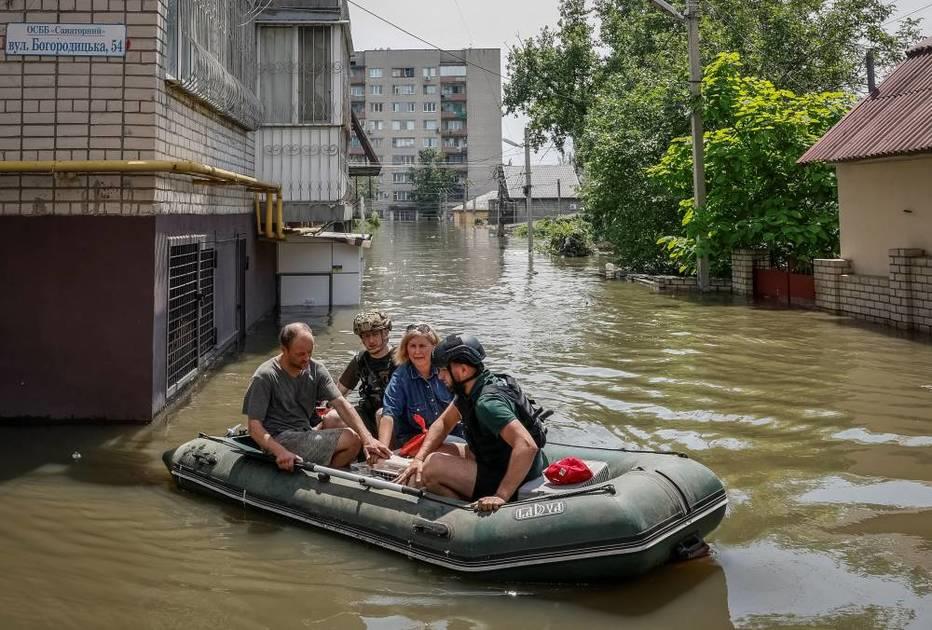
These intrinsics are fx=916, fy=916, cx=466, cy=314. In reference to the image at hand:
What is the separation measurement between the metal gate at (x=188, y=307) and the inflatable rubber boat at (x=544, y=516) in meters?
4.19

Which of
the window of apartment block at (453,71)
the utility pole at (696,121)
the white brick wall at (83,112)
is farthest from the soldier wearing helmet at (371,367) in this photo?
the window of apartment block at (453,71)

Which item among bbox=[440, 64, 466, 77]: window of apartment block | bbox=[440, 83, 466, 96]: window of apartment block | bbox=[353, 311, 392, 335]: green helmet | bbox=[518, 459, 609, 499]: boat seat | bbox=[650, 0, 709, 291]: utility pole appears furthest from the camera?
bbox=[440, 83, 466, 96]: window of apartment block

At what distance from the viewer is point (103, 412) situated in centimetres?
909

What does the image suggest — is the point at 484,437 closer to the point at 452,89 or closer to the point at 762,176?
the point at 762,176

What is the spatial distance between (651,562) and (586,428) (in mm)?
4242

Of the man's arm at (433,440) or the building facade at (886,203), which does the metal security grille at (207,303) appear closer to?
the man's arm at (433,440)

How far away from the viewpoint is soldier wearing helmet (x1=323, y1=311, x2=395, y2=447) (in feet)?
24.6

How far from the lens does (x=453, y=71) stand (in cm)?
10244

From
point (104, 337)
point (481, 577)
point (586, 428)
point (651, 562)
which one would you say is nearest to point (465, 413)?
point (481, 577)

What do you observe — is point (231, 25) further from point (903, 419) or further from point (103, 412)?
point (903, 419)

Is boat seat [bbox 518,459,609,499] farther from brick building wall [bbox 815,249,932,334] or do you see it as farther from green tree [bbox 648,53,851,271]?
green tree [bbox 648,53,851,271]

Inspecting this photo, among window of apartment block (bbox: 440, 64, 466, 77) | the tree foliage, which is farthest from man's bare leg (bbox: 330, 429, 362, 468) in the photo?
window of apartment block (bbox: 440, 64, 466, 77)

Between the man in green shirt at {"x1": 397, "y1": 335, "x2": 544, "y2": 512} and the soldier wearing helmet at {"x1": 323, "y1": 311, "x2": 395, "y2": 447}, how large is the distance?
1630 millimetres

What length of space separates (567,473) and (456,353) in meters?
1.06
